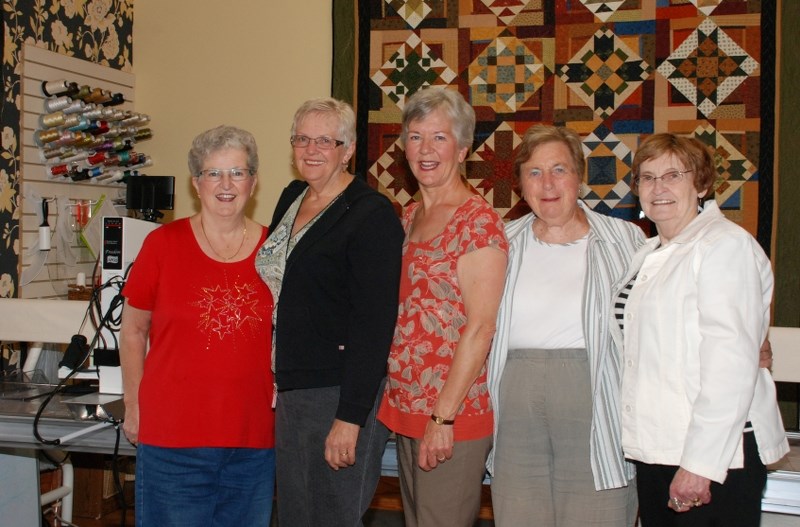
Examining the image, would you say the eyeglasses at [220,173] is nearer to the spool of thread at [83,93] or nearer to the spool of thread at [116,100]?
the spool of thread at [83,93]

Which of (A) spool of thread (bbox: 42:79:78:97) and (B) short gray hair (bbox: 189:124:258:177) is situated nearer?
(B) short gray hair (bbox: 189:124:258:177)

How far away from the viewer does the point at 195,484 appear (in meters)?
1.69

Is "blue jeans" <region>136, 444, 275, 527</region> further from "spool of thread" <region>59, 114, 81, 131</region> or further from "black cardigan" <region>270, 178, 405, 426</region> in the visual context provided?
"spool of thread" <region>59, 114, 81, 131</region>

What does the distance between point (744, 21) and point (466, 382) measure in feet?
7.76

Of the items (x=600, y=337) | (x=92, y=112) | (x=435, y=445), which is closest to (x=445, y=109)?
(x=600, y=337)

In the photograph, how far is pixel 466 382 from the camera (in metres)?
1.50

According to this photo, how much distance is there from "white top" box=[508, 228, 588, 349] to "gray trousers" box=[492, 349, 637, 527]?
28 mm

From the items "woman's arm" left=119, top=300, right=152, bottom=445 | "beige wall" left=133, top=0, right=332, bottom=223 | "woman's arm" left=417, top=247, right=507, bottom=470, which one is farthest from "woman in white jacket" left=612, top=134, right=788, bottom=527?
"beige wall" left=133, top=0, right=332, bottom=223

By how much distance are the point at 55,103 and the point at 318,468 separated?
2187 millimetres

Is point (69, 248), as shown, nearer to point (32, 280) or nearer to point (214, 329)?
point (32, 280)

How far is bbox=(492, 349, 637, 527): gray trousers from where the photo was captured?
156 centimetres

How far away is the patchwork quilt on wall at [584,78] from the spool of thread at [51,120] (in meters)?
1.16

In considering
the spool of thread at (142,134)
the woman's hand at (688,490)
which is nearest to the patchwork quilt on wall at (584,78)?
the spool of thread at (142,134)

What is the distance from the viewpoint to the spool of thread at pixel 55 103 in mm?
3066
